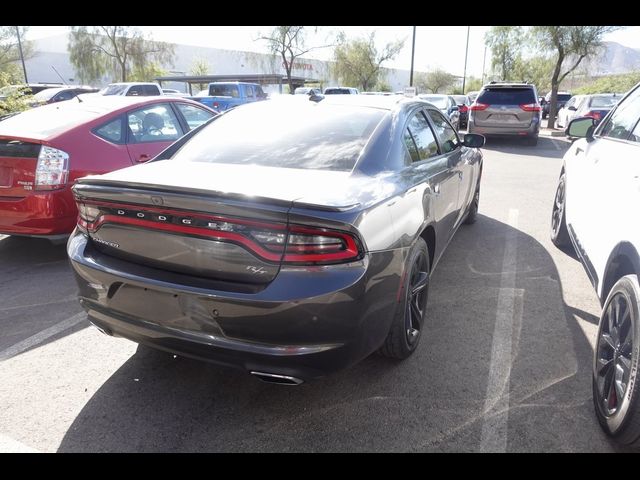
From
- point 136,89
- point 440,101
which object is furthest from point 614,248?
point 136,89

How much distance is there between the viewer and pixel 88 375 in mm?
2805

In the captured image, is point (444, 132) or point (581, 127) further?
point (581, 127)

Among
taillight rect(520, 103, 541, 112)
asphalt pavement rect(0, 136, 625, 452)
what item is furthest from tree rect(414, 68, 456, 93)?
asphalt pavement rect(0, 136, 625, 452)

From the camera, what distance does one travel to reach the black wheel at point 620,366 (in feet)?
6.73

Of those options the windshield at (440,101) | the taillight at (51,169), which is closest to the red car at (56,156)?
the taillight at (51,169)

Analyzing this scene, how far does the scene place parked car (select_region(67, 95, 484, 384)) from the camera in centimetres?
205

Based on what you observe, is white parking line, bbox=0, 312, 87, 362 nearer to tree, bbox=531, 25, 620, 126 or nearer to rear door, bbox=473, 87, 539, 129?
rear door, bbox=473, 87, 539, 129

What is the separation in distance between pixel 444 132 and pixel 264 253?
273 cm

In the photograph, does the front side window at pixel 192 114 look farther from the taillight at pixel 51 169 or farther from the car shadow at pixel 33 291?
the car shadow at pixel 33 291

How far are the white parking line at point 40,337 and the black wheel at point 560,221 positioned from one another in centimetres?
451

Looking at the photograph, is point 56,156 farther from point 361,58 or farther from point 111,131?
point 361,58

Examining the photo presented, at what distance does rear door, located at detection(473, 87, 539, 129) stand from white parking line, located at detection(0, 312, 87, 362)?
12965 mm

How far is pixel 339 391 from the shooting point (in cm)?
268
